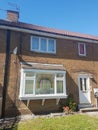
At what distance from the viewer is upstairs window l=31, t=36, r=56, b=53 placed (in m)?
13.5

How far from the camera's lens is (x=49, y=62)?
544 inches

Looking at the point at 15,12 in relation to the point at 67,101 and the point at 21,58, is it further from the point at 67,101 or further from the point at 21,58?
the point at 67,101

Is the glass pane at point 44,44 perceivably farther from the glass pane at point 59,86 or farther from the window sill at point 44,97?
the window sill at point 44,97

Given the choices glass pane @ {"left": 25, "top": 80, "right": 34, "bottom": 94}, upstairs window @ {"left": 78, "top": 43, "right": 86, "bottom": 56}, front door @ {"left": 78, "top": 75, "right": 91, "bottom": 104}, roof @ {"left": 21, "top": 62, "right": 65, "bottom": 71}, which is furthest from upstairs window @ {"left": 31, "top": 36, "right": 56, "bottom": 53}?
A: front door @ {"left": 78, "top": 75, "right": 91, "bottom": 104}

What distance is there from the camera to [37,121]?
9867 millimetres

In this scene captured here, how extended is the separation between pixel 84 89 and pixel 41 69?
510cm

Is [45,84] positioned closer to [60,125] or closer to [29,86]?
[29,86]

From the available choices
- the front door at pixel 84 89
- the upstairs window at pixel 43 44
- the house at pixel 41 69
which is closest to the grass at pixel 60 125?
the house at pixel 41 69

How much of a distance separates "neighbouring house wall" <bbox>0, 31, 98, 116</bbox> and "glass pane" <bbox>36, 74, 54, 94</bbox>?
2.81 ft

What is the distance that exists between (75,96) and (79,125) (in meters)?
5.36

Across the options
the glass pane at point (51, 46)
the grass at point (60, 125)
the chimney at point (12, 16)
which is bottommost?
the grass at point (60, 125)

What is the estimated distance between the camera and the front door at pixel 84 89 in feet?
48.2

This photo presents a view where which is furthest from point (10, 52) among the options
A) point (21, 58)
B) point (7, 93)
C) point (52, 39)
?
point (52, 39)

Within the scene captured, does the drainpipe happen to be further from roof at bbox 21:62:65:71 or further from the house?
roof at bbox 21:62:65:71
